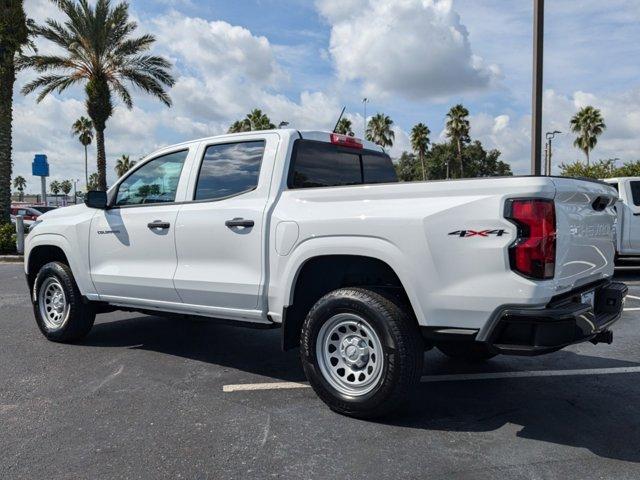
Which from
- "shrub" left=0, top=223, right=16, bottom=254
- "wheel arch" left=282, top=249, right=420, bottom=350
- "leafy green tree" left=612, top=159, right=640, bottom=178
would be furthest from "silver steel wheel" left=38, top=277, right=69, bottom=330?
"leafy green tree" left=612, top=159, right=640, bottom=178

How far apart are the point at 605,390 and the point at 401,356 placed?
1981mm

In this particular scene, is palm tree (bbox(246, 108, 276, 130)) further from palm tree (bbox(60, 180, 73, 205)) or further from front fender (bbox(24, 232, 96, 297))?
palm tree (bbox(60, 180, 73, 205))

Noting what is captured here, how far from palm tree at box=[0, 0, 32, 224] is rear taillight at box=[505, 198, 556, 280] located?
17887mm

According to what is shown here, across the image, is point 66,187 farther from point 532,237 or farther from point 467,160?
point 532,237

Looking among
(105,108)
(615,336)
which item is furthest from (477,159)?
(615,336)

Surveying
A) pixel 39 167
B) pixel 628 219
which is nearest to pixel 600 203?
pixel 628 219

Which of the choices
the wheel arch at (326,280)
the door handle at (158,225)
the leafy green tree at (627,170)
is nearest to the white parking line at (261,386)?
the wheel arch at (326,280)

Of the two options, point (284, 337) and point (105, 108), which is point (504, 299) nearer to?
point (284, 337)

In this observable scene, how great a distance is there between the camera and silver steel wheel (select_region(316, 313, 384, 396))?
12.4 feet

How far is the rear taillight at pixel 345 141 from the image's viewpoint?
16.3 feet

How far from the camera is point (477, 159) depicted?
7138 cm

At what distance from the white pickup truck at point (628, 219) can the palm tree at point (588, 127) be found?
41.1m

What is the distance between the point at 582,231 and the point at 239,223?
237 cm

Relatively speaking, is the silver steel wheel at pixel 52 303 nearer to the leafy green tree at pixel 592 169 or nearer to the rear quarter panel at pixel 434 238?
the rear quarter panel at pixel 434 238
